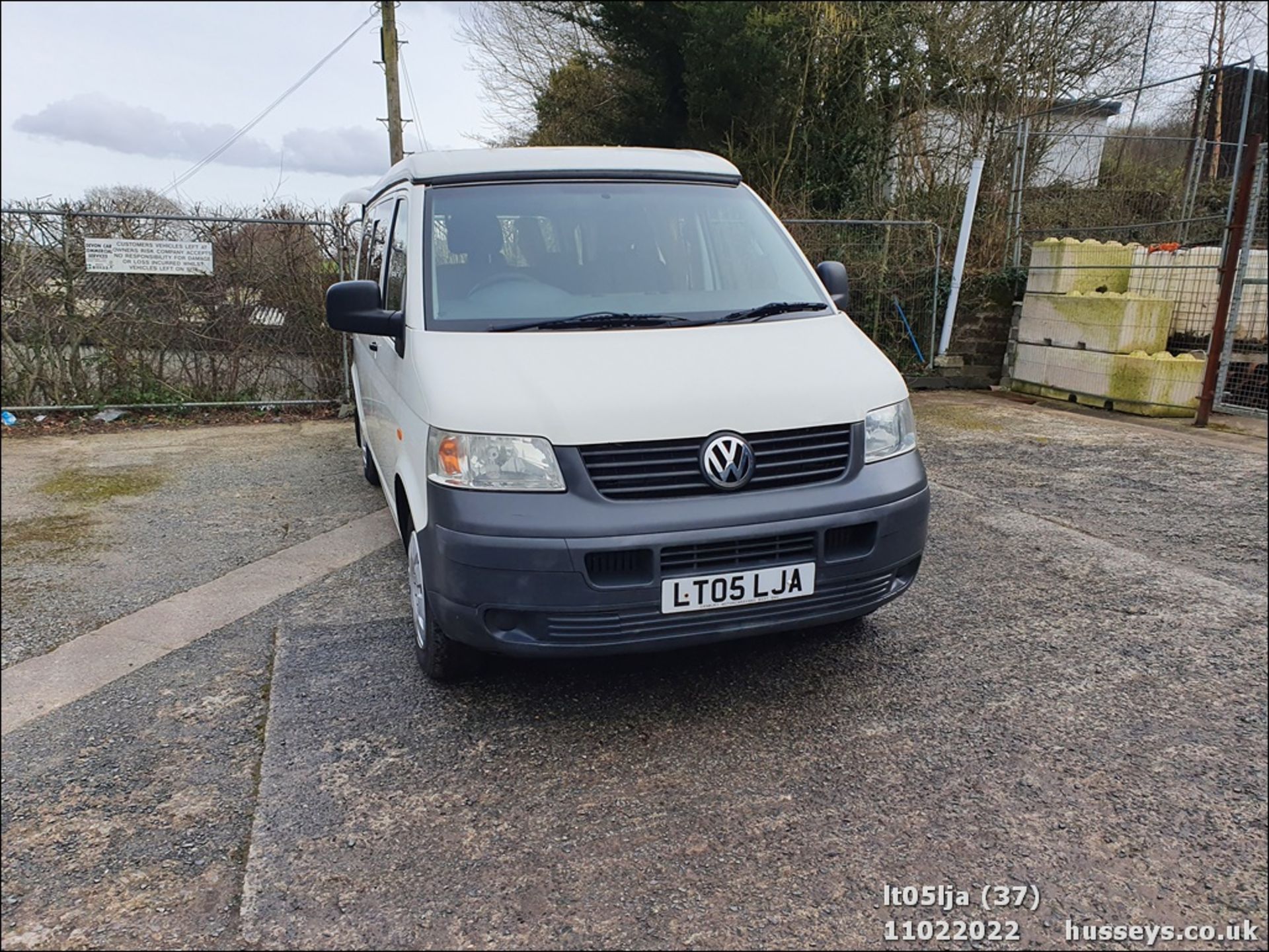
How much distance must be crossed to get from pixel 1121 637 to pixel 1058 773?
1.13 metres

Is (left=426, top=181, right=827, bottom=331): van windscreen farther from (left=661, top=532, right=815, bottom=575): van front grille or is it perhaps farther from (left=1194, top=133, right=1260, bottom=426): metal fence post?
(left=1194, top=133, right=1260, bottom=426): metal fence post

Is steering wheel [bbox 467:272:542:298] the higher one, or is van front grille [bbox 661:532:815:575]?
steering wheel [bbox 467:272:542:298]

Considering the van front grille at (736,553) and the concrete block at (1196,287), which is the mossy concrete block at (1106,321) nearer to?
the concrete block at (1196,287)

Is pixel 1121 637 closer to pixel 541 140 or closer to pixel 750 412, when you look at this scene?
pixel 750 412

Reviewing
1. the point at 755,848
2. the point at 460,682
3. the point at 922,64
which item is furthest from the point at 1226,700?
the point at 922,64

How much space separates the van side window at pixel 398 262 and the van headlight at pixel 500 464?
1063 millimetres

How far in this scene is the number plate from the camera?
2.54 metres

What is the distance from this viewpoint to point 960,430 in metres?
7.81

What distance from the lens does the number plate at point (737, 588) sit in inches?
100

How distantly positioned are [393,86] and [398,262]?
11864 millimetres

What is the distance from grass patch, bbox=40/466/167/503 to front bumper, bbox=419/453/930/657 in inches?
29.4

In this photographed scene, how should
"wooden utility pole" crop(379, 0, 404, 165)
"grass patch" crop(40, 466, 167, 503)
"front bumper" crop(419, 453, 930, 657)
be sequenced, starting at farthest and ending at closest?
"wooden utility pole" crop(379, 0, 404, 165) → "front bumper" crop(419, 453, 930, 657) → "grass patch" crop(40, 466, 167, 503)

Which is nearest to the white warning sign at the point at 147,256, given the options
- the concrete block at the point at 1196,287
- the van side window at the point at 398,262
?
the van side window at the point at 398,262

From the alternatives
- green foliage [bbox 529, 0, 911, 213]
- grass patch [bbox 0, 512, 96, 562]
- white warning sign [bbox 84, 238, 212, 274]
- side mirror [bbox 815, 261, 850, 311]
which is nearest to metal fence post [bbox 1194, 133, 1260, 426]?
side mirror [bbox 815, 261, 850, 311]
